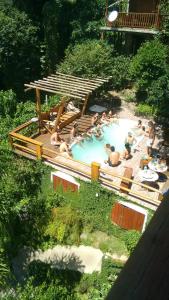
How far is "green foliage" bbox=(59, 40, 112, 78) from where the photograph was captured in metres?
18.9

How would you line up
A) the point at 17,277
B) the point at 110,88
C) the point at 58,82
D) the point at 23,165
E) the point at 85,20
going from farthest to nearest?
the point at 85,20 → the point at 110,88 → the point at 58,82 → the point at 23,165 → the point at 17,277

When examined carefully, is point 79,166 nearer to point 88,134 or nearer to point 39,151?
point 39,151

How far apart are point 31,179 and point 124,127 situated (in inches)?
284

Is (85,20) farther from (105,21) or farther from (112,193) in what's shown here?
(112,193)

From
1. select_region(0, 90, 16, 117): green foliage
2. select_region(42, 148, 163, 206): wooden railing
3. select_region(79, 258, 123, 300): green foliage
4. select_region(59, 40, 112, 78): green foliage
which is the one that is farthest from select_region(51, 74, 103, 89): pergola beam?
select_region(79, 258, 123, 300): green foliage

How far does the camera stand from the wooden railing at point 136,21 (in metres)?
21.2

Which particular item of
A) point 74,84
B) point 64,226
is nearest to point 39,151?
point 64,226

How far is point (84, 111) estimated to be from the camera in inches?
747

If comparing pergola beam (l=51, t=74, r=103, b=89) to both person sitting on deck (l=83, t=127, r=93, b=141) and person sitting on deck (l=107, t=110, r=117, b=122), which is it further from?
person sitting on deck (l=83, t=127, r=93, b=141)

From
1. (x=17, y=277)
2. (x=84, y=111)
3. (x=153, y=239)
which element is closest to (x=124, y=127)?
(x=84, y=111)

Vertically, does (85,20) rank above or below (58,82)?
above

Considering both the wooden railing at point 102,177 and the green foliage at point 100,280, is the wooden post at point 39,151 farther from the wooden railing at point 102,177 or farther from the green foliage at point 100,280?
the green foliage at point 100,280

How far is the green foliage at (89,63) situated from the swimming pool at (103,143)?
3.43 m

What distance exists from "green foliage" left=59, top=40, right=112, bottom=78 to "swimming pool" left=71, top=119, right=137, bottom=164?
11.3ft
